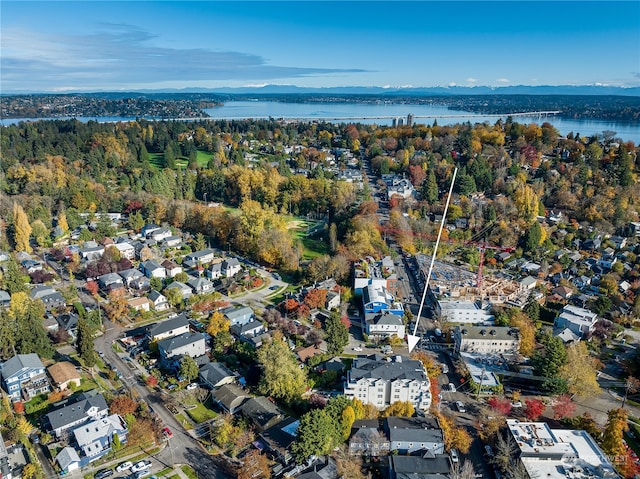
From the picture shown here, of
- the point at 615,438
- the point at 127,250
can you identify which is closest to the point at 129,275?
the point at 127,250

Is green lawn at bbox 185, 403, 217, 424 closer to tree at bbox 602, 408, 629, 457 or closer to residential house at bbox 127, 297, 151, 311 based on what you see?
residential house at bbox 127, 297, 151, 311

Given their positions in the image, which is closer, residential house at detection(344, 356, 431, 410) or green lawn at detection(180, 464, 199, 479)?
green lawn at detection(180, 464, 199, 479)

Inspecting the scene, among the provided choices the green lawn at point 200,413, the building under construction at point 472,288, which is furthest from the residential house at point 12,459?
the building under construction at point 472,288

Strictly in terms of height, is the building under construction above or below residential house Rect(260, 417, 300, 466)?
above

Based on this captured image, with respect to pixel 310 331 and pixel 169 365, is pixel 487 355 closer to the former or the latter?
pixel 310 331

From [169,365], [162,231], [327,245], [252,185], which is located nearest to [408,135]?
[252,185]

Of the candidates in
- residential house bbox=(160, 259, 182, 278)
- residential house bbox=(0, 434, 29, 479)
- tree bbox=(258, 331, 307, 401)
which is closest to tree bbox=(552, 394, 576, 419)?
tree bbox=(258, 331, 307, 401)

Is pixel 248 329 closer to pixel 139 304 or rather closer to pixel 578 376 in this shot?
pixel 139 304

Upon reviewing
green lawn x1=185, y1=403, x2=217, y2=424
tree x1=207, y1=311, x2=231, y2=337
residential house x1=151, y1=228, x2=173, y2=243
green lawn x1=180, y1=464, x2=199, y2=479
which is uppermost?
residential house x1=151, y1=228, x2=173, y2=243
